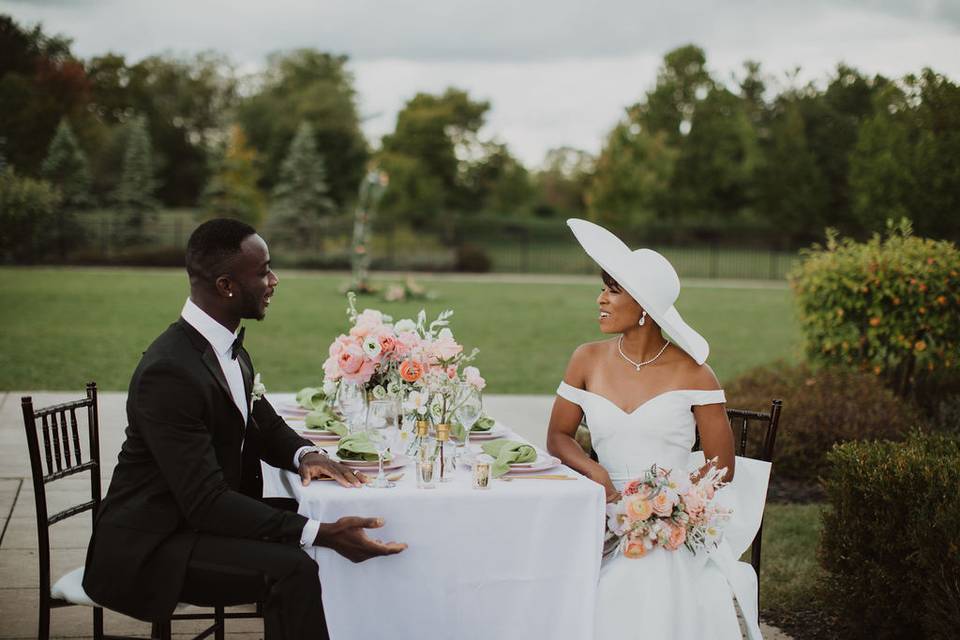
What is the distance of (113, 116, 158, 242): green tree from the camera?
125 feet

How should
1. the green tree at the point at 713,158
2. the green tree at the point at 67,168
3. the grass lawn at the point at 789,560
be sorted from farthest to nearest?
the green tree at the point at 713,158 < the green tree at the point at 67,168 < the grass lawn at the point at 789,560

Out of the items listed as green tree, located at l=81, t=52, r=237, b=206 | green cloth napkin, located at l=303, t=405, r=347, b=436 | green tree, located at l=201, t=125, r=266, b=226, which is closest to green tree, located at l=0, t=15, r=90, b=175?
green tree, located at l=81, t=52, r=237, b=206

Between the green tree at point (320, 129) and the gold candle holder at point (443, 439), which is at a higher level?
the green tree at point (320, 129)

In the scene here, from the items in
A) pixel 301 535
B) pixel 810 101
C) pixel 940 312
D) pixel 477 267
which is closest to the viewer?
pixel 301 535

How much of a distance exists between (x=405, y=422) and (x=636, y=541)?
96cm

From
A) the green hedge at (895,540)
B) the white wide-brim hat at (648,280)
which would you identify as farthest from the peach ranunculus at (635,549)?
the green hedge at (895,540)

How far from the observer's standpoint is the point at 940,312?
330 inches

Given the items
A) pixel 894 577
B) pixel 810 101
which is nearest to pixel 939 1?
pixel 894 577

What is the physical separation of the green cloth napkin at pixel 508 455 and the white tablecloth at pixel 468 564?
11 centimetres

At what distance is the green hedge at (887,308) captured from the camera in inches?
327

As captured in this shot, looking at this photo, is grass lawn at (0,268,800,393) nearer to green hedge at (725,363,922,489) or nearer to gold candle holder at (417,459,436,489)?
green hedge at (725,363,922,489)

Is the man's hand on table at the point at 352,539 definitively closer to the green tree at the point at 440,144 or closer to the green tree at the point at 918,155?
the green tree at the point at 918,155

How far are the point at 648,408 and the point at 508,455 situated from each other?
601mm

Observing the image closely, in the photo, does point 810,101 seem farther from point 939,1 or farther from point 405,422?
point 405,422
